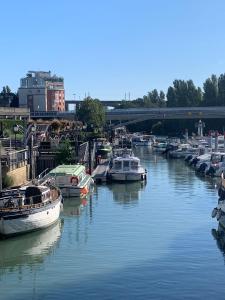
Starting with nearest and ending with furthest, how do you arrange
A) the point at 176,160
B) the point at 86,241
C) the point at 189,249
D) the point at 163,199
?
the point at 189,249 → the point at 86,241 → the point at 163,199 → the point at 176,160

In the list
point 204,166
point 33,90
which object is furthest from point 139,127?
point 204,166

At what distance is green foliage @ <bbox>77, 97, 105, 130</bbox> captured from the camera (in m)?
96.6

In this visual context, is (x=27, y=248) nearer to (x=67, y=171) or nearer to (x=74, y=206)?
(x=74, y=206)

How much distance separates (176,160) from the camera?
76250 millimetres

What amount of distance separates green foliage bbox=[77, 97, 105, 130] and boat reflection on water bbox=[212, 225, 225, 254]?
68.5 metres

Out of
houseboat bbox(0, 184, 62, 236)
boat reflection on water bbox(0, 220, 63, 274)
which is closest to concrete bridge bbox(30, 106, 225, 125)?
houseboat bbox(0, 184, 62, 236)

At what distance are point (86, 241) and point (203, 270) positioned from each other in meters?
6.13

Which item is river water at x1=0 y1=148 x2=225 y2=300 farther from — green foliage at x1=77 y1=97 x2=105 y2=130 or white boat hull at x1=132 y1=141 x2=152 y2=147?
white boat hull at x1=132 y1=141 x2=152 y2=147

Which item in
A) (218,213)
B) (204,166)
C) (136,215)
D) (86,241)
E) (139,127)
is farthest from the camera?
(139,127)

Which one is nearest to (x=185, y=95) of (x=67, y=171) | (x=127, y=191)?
(x=127, y=191)

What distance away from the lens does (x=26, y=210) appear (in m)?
25.8

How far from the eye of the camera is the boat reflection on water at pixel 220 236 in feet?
80.3

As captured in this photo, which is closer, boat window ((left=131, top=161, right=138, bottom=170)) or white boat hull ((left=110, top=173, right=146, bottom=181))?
white boat hull ((left=110, top=173, right=146, bottom=181))

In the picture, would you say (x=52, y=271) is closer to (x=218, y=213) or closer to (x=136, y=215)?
(x=218, y=213)
